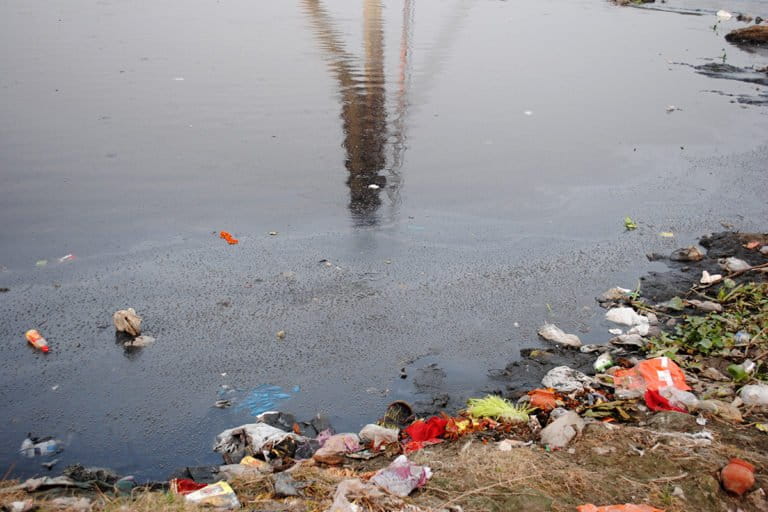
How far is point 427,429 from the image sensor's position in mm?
4129

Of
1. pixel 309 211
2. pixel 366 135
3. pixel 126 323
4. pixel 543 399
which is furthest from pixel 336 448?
pixel 366 135

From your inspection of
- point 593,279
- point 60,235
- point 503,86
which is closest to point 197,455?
point 60,235

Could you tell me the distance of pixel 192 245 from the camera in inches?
244

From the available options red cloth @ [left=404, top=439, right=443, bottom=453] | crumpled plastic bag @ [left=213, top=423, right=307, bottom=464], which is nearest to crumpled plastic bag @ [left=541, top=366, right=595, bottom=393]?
red cloth @ [left=404, top=439, right=443, bottom=453]

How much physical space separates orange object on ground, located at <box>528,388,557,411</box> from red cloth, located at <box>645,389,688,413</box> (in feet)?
1.88

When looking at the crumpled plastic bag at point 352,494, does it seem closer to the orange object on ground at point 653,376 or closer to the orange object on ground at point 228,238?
the orange object on ground at point 653,376

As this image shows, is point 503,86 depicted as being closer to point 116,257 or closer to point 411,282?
point 411,282

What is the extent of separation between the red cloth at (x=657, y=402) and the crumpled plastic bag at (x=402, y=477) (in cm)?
160

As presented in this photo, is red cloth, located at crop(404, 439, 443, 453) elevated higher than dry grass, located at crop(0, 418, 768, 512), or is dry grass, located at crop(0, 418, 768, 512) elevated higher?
dry grass, located at crop(0, 418, 768, 512)

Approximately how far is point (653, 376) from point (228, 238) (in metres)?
3.77

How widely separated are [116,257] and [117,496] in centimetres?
291

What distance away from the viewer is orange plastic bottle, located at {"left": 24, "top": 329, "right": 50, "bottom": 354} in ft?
15.8

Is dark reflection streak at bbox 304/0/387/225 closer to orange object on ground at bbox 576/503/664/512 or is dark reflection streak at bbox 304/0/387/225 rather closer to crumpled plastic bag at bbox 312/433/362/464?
crumpled plastic bag at bbox 312/433/362/464

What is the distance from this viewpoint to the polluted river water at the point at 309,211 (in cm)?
464
